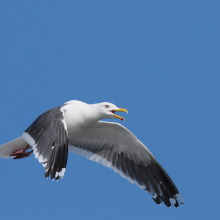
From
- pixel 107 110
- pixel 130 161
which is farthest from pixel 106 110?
pixel 130 161

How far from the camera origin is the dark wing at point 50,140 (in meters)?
6.97

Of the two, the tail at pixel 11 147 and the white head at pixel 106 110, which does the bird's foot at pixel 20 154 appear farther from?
the white head at pixel 106 110

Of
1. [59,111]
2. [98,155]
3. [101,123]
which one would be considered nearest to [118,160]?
[98,155]

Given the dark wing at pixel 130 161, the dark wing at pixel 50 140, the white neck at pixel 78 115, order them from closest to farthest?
1. the dark wing at pixel 50 140
2. the white neck at pixel 78 115
3. the dark wing at pixel 130 161

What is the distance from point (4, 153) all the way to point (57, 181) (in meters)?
2.19

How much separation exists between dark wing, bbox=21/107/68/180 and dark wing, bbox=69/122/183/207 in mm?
1782

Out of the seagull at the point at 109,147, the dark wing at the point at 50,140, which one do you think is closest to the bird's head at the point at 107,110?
the seagull at the point at 109,147

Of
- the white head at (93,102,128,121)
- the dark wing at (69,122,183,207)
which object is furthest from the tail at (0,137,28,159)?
→ the white head at (93,102,128,121)

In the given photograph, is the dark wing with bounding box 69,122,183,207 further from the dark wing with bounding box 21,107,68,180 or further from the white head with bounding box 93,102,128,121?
the dark wing with bounding box 21,107,68,180

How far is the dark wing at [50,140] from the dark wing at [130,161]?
1782mm

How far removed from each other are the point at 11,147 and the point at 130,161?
245 cm

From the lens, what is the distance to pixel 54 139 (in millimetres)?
7230

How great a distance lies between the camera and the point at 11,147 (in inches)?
339

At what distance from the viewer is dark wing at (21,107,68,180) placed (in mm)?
6969
